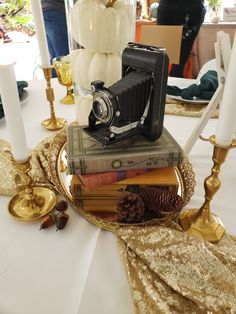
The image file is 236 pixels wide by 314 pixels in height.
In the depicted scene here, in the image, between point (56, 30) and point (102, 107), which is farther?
point (56, 30)

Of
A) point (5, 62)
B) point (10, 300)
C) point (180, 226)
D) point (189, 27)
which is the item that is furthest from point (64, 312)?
point (189, 27)

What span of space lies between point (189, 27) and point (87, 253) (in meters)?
1.48

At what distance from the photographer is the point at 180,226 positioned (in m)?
0.41

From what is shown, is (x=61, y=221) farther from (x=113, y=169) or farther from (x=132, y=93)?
(x=132, y=93)

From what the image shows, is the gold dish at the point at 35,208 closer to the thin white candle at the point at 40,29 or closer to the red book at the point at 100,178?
the red book at the point at 100,178

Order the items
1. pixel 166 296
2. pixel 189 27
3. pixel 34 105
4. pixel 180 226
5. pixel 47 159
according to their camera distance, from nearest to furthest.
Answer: pixel 166 296 < pixel 180 226 < pixel 47 159 < pixel 34 105 < pixel 189 27

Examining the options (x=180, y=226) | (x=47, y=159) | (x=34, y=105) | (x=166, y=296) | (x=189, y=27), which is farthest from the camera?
(x=189, y=27)

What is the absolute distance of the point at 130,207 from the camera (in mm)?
377

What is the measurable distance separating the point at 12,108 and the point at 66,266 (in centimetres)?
22

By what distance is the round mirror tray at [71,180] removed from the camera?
0.40 meters

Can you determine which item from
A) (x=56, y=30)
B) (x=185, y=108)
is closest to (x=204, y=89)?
(x=185, y=108)

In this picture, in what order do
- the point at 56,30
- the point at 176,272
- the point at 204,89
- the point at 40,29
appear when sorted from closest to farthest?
the point at 176,272
the point at 40,29
the point at 204,89
the point at 56,30

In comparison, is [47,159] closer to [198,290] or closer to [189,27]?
[198,290]

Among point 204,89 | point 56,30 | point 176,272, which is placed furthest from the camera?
point 56,30
